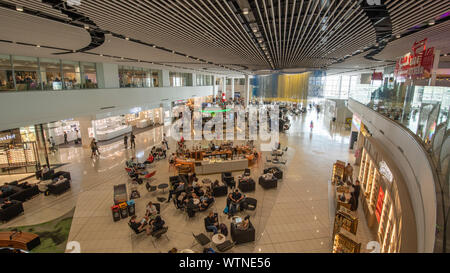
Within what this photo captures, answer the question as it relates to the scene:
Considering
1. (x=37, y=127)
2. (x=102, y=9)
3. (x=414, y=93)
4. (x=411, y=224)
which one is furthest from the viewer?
(x=37, y=127)

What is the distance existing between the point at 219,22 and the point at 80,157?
13802mm

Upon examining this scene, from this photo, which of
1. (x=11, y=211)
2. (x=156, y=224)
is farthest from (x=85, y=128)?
(x=156, y=224)

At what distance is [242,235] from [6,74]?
44.2 feet

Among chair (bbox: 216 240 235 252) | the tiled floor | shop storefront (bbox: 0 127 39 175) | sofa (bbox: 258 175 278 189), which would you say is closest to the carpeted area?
the tiled floor

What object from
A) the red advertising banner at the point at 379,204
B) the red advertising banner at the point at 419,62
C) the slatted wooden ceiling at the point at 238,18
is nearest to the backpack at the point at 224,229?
the red advertising banner at the point at 379,204

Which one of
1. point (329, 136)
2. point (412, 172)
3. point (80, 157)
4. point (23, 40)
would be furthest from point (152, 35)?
point (329, 136)

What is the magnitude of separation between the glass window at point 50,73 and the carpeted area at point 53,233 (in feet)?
28.0

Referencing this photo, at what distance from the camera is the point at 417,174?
4555 mm

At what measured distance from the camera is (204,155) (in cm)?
1331

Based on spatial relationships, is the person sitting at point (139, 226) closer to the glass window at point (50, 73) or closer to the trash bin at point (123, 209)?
the trash bin at point (123, 209)

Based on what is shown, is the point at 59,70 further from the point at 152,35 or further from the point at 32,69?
the point at 152,35

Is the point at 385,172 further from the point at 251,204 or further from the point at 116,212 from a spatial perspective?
the point at 116,212

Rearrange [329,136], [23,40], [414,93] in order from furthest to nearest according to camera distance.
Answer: [329,136]
[23,40]
[414,93]

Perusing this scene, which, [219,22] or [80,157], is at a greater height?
[219,22]
